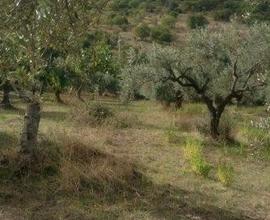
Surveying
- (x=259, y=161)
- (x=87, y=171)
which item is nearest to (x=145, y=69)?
(x=259, y=161)

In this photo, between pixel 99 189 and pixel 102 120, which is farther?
pixel 102 120

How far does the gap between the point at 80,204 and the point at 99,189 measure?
882 millimetres

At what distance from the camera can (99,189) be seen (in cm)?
1024

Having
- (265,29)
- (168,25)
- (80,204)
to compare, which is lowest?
(80,204)

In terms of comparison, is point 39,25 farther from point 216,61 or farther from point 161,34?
point 161,34

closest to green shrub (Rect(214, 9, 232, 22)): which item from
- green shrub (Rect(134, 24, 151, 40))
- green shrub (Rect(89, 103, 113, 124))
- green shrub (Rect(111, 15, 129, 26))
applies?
green shrub (Rect(134, 24, 151, 40))

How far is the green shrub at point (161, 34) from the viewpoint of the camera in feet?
221

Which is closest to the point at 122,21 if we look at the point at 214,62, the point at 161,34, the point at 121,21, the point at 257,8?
the point at 121,21

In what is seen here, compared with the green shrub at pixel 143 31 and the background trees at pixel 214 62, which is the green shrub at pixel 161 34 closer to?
the green shrub at pixel 143 31

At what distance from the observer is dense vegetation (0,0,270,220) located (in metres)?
7.54

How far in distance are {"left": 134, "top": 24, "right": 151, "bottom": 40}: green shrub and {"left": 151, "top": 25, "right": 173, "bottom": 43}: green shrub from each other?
0.63 metres

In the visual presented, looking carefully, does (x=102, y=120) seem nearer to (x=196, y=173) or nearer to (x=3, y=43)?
(x=196, y=173)

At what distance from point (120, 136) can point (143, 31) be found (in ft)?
169

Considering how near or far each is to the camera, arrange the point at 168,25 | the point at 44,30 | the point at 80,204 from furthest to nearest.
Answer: the point at 168,25 < the point at 80,204 < the point at 44,30
